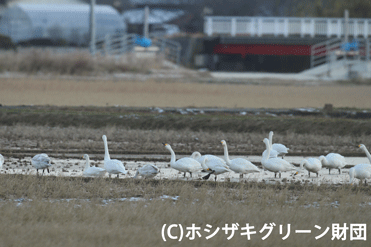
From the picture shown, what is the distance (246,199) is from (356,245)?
299cm

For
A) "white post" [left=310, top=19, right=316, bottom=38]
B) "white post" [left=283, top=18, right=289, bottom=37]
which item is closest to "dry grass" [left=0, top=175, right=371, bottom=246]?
"white post" [left=283, top=18, right=289, bottom=37]

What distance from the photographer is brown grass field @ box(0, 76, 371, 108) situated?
29141mm

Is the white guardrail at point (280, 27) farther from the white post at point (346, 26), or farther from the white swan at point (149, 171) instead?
the white swan at point (149, 171)

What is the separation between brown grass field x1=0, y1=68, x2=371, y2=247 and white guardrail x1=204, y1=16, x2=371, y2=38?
17908 mm

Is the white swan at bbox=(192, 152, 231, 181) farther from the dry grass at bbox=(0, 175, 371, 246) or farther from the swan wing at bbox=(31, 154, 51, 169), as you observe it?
the swan wing at bbox=(31, 154, 51, 169)

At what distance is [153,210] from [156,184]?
244 centimetres

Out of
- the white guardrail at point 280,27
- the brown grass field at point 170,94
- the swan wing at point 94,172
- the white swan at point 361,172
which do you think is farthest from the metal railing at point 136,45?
the white swan at point 361,172

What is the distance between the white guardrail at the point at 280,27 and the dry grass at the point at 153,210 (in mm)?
41257

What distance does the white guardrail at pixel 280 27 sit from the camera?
51.8m

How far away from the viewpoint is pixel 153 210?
905 cm

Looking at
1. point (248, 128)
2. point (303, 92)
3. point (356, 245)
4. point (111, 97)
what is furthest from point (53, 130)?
point (303, 92)

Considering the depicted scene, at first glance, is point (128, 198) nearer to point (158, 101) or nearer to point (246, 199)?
point (246, 199)

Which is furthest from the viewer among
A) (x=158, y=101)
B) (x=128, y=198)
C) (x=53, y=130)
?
(x=158, y=101)

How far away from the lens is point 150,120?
21.4 metres
